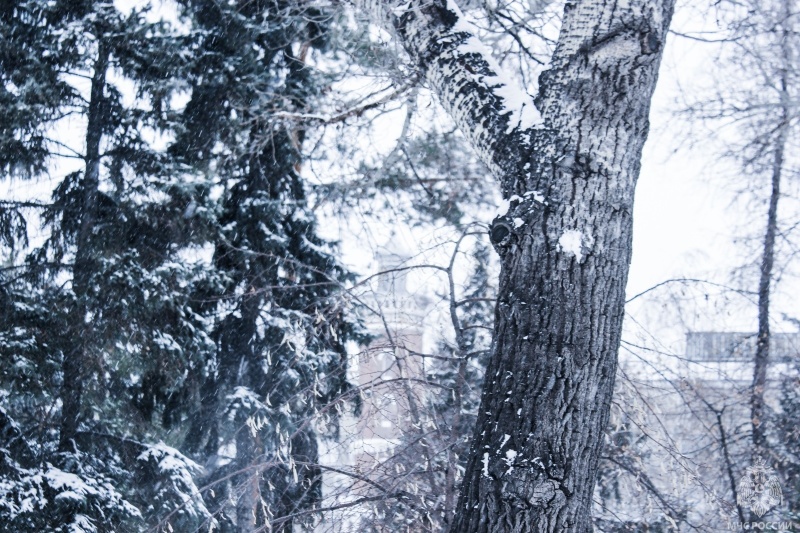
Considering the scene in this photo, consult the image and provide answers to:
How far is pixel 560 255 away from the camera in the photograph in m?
2.44

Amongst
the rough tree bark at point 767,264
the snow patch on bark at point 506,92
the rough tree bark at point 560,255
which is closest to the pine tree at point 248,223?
the rough tree bark at point 767,264

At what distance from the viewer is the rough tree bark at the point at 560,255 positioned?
2324 mm

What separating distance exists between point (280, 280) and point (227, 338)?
1.00 meters

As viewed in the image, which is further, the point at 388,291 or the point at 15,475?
the point at 15,475

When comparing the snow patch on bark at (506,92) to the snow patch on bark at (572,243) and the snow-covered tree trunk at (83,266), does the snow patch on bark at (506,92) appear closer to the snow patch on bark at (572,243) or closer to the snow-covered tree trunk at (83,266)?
the snow patch on bark at (572,243)

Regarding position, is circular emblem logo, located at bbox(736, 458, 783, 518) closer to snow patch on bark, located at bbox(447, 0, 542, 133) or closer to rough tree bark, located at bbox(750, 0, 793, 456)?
snow patch on bark, located at bbox(447, 0, 542, 133)

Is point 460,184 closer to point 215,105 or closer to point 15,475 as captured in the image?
point 215,105

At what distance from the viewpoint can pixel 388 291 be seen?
16.3ft

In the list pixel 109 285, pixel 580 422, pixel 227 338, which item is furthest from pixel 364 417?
pixel 227 338

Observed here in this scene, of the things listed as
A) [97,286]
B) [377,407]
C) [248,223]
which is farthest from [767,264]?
[97,286]

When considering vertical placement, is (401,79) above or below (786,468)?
above

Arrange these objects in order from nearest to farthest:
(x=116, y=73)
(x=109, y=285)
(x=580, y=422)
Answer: (x=580, y=422), (x=109, y=285), (x=116, y=73)

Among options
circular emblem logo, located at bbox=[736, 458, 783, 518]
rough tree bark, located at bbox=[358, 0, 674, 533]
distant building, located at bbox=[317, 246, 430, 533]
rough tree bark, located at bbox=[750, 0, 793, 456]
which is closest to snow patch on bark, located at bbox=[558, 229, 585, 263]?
rough tree bark, located at bbox=[358, 0, 674, 533]

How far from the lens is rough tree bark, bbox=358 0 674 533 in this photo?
2324 mm
